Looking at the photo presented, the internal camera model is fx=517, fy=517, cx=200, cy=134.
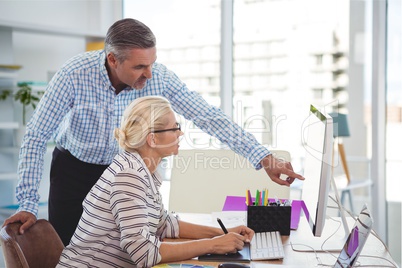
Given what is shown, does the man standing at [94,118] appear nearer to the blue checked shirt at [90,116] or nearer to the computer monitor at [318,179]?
the blue checked shirt at [90,116]

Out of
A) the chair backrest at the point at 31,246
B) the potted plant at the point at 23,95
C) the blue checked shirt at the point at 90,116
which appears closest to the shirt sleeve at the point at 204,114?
the blue checked shirt at the point at 90,116

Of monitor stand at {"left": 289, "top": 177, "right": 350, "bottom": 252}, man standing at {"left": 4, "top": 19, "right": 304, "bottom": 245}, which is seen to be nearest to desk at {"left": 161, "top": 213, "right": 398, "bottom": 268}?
monitor stand at {"left": 289, "top": 177, "right": 350, "bottom": 252}

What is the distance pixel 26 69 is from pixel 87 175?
6.00 ft

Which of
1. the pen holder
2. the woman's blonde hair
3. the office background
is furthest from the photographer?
the office background

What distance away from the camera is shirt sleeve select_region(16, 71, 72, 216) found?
1914 millimetres

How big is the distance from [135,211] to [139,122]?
30cm

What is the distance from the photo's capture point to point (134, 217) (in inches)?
60.0

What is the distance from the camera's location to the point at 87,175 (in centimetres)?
219

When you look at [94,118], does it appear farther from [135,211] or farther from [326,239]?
[326,239]

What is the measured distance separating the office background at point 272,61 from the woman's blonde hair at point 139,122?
6.30 feet

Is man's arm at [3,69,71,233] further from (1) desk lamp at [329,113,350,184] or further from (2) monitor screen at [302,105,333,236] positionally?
(1) desk lamp at [329,113,350,184]

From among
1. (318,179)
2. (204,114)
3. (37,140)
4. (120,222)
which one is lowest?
(120,222)

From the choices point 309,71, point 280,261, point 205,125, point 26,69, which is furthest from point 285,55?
point 280,261

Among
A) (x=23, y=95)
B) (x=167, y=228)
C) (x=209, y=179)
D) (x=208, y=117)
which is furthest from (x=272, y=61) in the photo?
(x=167, y=228)
